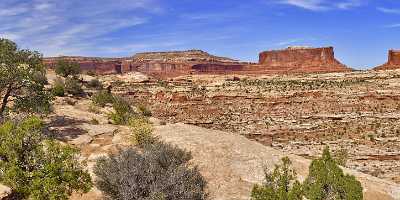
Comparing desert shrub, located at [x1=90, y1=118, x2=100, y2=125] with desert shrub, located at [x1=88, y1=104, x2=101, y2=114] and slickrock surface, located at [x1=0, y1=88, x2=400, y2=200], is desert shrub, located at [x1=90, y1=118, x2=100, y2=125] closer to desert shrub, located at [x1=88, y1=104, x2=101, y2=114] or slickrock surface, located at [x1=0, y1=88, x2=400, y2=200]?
slickrock surface, located at [x1=0, y1=88, x2=400, y2=200]

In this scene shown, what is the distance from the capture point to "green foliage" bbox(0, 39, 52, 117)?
2594 centimetres

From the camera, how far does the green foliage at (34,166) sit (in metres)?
14.4

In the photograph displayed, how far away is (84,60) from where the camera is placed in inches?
6161

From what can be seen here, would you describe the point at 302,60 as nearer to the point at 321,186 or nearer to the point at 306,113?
the point at 306,113

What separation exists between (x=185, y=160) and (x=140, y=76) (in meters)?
70.8

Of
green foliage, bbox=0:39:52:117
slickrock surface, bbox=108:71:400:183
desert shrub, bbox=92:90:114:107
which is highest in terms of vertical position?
green foliage, bbox=0:39:52:117

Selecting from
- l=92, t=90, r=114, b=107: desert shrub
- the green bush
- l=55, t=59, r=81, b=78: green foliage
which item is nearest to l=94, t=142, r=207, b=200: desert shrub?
the green bush

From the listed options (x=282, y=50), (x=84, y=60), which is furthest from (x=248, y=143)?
(x=84, y=60)

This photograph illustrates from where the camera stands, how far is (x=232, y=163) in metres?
22.1

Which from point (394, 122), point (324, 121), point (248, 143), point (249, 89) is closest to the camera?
point (248, 143)

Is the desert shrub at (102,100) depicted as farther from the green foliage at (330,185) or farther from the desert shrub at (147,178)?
the green foliage at (330,185)

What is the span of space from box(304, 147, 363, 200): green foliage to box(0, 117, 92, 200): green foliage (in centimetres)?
726

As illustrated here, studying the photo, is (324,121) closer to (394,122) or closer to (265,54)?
(394,122)

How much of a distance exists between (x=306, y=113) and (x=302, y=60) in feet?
233
